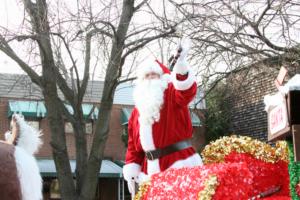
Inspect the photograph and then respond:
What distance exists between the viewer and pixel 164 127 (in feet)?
13.6

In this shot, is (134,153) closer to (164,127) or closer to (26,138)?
(164,127)

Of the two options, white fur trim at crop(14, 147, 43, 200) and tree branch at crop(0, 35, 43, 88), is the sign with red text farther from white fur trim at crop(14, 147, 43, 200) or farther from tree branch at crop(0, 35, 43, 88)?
tree branch at crop(0, 35, 43, 88)

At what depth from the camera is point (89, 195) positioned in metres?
7.38

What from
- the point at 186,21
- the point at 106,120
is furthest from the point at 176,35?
the point at 106,120

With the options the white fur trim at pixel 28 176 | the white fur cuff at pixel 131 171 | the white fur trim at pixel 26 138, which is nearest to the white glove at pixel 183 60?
→ the white fur cuff at pixel 131 171

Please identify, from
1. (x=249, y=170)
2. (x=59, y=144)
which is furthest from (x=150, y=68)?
(x=59, y=144)

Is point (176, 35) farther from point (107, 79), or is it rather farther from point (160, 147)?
point (160, 147)

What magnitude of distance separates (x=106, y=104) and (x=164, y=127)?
349 centimetres

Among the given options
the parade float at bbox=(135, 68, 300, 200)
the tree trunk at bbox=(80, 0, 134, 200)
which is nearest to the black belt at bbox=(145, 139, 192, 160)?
the parade float at bbox=(135, 68, 300, 200)

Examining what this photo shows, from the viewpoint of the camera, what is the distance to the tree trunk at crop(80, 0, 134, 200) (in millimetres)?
6871

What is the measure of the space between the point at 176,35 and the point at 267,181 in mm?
3492

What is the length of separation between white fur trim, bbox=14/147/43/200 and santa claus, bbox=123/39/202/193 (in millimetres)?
1784

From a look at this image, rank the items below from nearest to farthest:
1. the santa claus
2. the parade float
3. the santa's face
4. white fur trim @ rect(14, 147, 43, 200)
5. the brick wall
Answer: white fur trim @ rect(14, 147, 43, 200) → the parade float → the santa claus → the santa's face → the brick wall

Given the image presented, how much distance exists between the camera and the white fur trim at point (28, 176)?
7.32 ft
